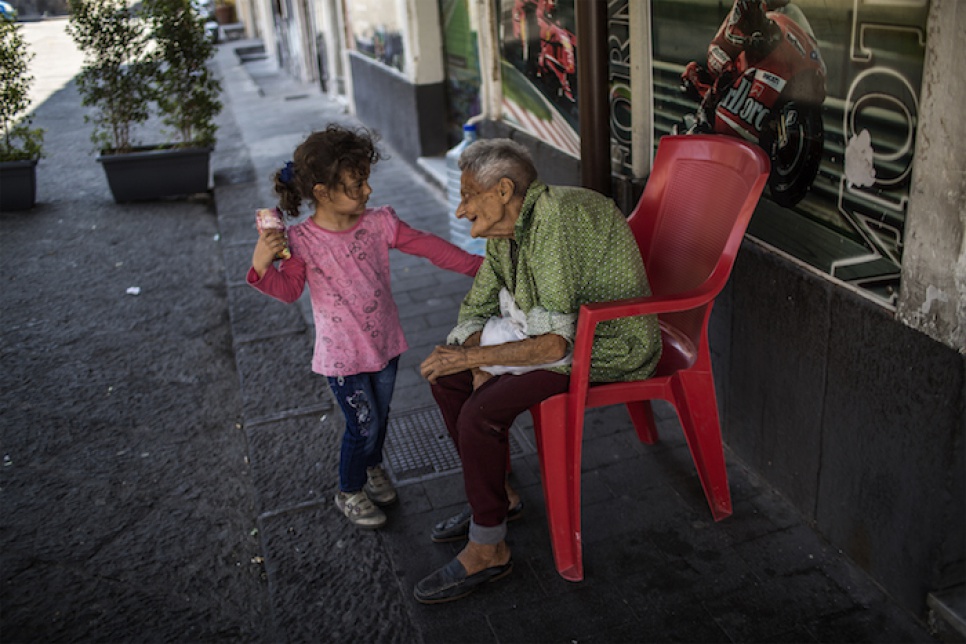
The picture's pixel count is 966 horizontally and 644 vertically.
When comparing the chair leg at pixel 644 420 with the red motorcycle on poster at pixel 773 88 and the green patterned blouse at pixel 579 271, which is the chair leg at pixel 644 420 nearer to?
the green patterned blouse at pixel 579 271

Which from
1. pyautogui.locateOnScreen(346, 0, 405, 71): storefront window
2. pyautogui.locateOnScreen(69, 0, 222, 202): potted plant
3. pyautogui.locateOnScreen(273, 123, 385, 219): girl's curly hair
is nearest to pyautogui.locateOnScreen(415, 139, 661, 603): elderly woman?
pyautogui.locateOnScreen(273, 123, 385, 219): girl's curly hair

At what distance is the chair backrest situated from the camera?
2748mm

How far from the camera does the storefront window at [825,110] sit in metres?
2.37

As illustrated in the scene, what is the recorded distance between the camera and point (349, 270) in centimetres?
297

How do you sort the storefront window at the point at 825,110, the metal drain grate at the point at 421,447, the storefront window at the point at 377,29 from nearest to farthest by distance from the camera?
the storefront window at the point at 825,110, the metal drain grate at the point at 421,447, the storefront window at the point at 377,29

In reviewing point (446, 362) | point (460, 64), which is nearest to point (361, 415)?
point (446, 362)

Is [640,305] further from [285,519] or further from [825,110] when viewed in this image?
[285,519]

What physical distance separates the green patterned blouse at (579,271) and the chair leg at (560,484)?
16cm

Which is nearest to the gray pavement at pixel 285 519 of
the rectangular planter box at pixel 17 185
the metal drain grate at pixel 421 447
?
the metal drain grate at pixel 421 447

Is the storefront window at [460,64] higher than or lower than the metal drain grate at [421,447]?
higher

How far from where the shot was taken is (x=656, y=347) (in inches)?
115

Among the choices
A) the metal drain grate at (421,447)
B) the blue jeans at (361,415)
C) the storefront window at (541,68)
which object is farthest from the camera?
the storefront window at (541,68)

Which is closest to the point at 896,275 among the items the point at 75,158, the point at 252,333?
the point at 252,333

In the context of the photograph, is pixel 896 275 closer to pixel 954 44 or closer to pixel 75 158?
pixel 954 44
